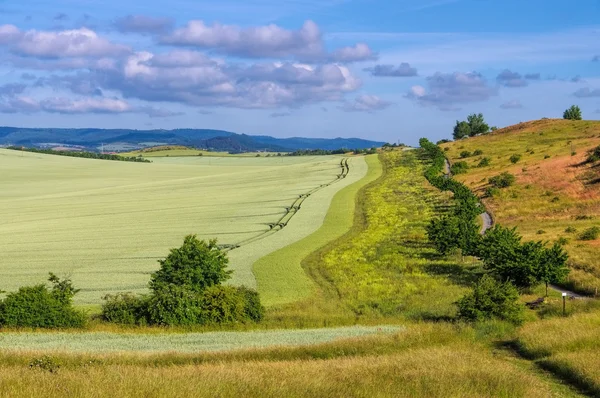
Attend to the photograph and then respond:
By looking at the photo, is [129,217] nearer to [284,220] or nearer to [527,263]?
[284,220]

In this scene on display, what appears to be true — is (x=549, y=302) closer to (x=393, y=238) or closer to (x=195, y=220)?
(x=393, y=238)

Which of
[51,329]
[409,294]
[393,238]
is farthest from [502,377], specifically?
[393,238]

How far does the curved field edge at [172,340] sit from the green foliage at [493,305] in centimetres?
A: 493

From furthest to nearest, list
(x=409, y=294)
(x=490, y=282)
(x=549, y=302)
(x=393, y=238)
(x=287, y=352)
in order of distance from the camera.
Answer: (x=393, y=238), (x=409, y=294), (x=549, y=302), (x=490, y=282), (x=287, y=352)

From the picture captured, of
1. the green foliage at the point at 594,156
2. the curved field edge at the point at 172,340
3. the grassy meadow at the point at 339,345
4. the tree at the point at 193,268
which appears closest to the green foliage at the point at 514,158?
the green foliage at the point at 594,156

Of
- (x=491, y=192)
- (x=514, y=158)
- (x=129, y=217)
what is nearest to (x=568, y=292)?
(x=491, y=192)

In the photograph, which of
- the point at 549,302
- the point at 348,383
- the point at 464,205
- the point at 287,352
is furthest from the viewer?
the point at 464,205

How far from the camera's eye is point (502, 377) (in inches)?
575

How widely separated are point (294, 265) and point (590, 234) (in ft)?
80.8

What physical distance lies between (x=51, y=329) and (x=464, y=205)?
4450cm

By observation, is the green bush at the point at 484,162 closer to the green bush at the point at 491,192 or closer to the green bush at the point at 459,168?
the green bush at the point at 459,168

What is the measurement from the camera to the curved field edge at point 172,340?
20891 mm

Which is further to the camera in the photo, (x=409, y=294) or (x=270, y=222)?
(x=270, y=222)

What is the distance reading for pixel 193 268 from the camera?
36531mm
